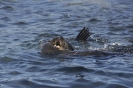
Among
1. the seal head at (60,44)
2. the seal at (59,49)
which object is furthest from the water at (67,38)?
the seal head at (60,44)

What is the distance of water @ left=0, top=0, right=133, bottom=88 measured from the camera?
7801 millimetres

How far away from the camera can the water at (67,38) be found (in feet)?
25.6

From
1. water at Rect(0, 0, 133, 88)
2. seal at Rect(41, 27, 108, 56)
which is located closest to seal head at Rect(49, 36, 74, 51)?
seal at Rect(41, 27, 108, 56)

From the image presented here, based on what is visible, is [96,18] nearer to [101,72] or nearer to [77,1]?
[77,1]

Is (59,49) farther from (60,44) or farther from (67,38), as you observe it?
(67,38)

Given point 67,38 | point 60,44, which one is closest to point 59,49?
point 60,44

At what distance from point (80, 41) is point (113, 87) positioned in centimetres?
461

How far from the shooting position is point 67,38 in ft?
40.2

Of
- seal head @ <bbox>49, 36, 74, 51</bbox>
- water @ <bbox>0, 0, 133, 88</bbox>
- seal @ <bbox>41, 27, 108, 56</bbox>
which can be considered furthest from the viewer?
seal head @ <bbox>49, 36, 74, 51</bbox>

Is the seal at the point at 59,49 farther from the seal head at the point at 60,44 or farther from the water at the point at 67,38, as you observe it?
the water at the point at 67,38

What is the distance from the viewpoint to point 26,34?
12688 millimetres

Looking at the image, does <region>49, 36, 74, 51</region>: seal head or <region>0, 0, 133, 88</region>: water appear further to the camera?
<region>49, 36, 74, 51</region>: seal head

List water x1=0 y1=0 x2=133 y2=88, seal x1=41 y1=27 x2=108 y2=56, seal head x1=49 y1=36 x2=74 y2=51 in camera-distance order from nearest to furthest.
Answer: water x1=0 y1=0 x2=133 y2=88 → seal x1=41 y1=27 x2=108 y2=56 → seal head x1=49 y1=36 x2=74 y2=51

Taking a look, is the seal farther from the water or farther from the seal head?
the water
